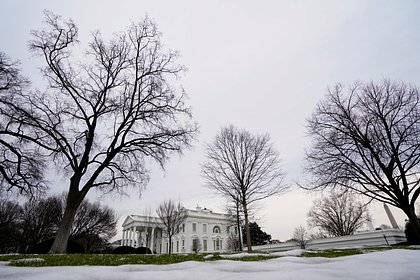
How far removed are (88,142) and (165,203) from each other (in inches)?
1003

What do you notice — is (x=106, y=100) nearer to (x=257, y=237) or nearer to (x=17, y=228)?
(x=17, y=228)

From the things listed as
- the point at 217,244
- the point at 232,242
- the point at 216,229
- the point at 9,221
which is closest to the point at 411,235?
the point at 232,242

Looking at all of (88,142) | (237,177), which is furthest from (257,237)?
(88,142)

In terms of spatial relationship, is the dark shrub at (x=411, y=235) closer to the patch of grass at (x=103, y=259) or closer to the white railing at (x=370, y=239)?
the white railing at (x=370, y=239)

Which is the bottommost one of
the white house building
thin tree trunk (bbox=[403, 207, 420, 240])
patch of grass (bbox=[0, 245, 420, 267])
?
patch of grass (bbox=[0, 245, 420, 267])

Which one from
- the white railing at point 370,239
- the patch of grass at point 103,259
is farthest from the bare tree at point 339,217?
the patch of grass at point 103,259

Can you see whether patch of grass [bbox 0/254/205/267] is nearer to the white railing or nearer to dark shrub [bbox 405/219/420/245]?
dark shrub [bbox 405/219/420/245]

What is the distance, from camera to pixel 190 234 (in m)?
52.1

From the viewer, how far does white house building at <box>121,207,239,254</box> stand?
50513 millimetres

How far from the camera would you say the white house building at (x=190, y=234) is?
166ft

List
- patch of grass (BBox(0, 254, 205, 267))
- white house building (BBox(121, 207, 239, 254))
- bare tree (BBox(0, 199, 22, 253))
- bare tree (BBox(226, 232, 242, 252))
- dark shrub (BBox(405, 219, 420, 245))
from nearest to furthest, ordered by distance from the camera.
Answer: patch of grass (BBox(0, 254, 205, 267))
dark shrub (BBox(405, 219, 420, 245))
bare tree (BBox(0, 199, 22, 253))
bare tree (BBox(226, 232, 242, 252))
white house building (BBox(121, 207, 239, 254))

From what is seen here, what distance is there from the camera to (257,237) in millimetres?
52031

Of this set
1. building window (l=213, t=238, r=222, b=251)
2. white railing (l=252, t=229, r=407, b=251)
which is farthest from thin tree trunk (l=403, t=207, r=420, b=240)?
building window (l=213, t=238, r=222, b=251)

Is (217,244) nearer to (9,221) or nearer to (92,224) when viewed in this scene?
(92,224)
